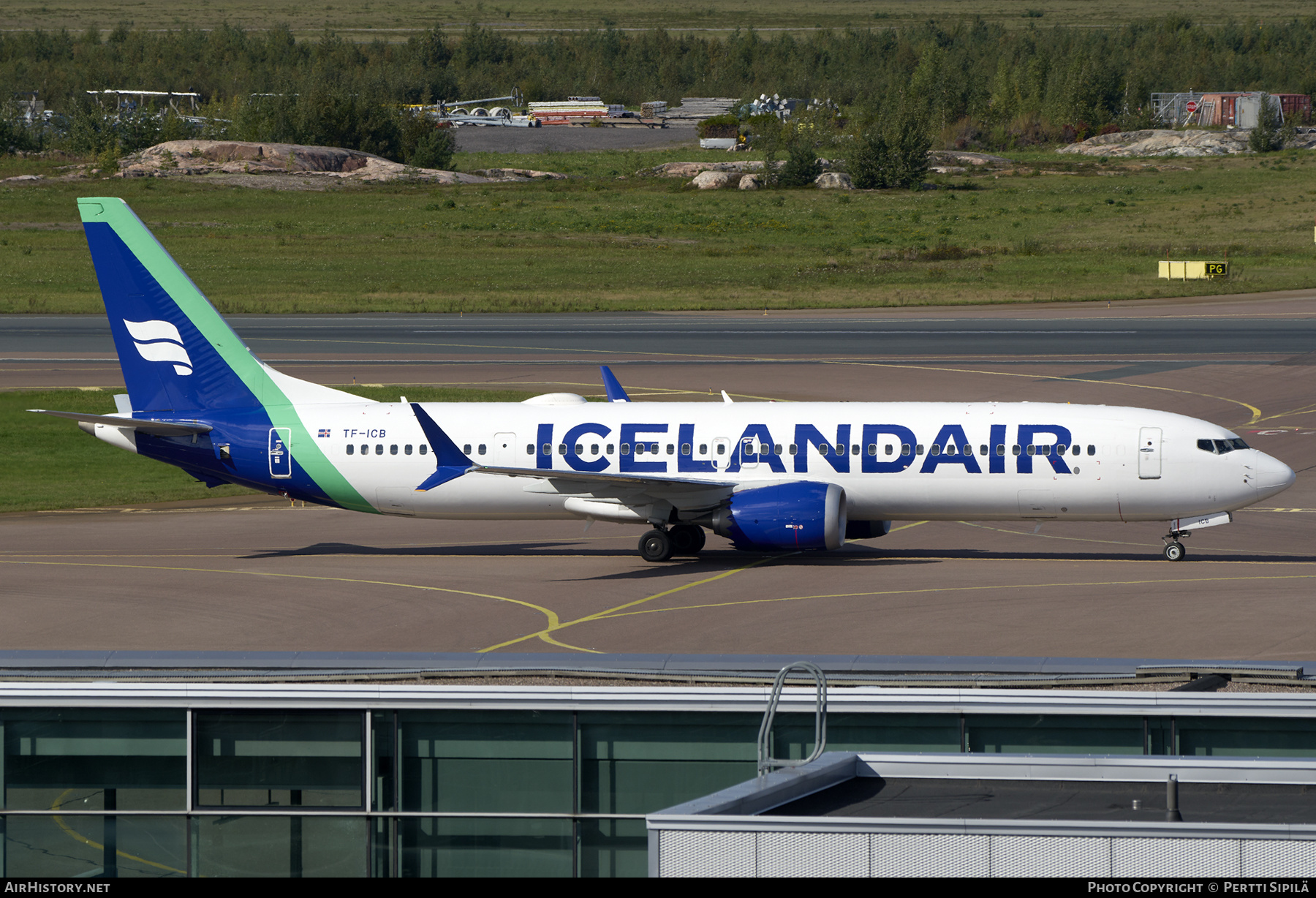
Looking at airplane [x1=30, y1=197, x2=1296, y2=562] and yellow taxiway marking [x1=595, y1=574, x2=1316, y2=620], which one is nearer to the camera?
yellow taxiway marking [x1=595, y1=574, x2=1316, y2=620]

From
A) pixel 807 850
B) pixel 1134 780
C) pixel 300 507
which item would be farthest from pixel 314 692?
pixel 300 507

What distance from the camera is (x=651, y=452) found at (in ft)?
155

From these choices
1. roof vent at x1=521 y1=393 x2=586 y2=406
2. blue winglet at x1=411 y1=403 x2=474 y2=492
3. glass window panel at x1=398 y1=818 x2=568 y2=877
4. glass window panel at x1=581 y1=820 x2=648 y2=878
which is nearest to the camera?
glass window panel at x1=581 y1=820 x2=648 y2=878

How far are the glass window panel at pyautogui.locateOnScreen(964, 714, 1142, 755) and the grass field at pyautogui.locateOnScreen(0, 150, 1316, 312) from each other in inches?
3948

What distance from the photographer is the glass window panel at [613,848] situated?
18391 millimetres

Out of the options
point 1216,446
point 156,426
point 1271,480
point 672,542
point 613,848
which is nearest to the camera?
point 613,848

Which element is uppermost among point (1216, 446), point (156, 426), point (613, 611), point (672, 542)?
point (156, 426)

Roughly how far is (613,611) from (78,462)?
3843 centimetres

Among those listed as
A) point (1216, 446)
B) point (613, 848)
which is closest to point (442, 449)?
point (1216, 446)

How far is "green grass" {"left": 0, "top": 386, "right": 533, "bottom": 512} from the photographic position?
2427 inches

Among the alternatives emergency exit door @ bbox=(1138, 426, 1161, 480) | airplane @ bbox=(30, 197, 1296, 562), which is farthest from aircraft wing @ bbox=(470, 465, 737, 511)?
emergency exit door @ bbox=(1138, 426, 1161, 480)

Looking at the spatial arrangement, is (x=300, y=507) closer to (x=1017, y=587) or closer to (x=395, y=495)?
(x=395, y=495)

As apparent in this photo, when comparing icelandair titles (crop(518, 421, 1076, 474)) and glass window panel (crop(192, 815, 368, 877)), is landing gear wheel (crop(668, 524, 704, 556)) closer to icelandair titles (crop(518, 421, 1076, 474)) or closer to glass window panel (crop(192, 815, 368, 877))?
icelandair titles (crop(518, 421, 1076, 474))

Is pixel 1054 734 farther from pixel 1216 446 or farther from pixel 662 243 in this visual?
pixel 662 243
